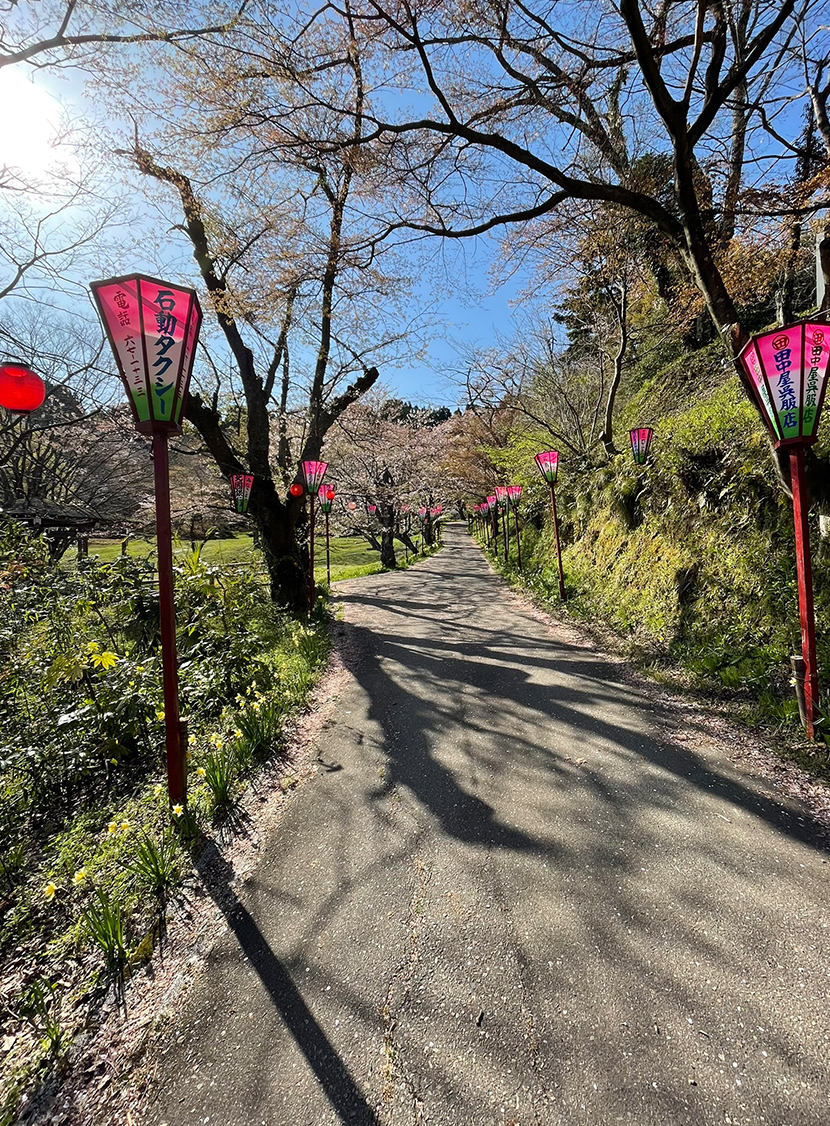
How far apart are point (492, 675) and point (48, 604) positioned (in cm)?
462

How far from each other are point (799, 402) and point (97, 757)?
544 cm

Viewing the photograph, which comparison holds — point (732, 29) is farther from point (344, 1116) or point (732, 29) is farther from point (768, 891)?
point (344, 1116)

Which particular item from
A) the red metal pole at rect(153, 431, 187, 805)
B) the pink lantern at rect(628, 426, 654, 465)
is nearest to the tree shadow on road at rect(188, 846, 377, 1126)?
the red metal pole at rect(153, 431, 187, 805)

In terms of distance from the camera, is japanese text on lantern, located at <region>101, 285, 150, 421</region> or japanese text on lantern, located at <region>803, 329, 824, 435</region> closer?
japanese text on lantern, located at <region>101, 285, 150, 421</region>

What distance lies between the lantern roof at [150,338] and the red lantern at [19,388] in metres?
0.87

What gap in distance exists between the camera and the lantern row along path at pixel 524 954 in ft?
4.17

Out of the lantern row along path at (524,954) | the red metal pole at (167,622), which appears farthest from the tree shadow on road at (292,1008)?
the red metal pole at (167,622)

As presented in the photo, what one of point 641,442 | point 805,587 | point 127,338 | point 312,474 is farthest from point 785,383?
point 312,474

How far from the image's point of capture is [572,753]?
3.04 metres

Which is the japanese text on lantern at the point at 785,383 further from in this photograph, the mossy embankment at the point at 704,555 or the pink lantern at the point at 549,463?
the pink lantern at the point at 549,463

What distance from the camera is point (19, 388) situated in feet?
8.82

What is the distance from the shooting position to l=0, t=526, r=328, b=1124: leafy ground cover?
1745 millimetres

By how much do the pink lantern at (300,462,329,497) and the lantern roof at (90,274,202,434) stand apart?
15.0 ft

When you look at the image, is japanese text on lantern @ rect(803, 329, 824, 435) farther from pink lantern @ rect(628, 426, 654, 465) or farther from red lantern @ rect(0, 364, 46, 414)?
red lantern @ rect(0, 364, 46, 414)
